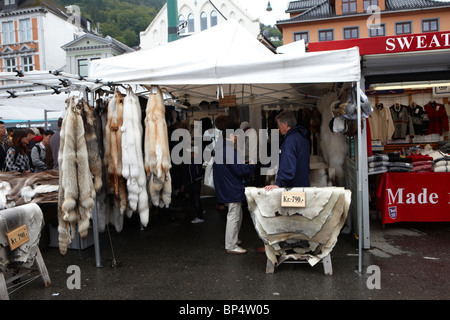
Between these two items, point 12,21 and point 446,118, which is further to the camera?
point 12,21

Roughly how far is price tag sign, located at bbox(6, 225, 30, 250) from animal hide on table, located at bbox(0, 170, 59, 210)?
4.02ft

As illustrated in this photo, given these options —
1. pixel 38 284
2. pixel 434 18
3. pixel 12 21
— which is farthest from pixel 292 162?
pixel 12 21

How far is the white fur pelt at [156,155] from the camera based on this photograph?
434cm

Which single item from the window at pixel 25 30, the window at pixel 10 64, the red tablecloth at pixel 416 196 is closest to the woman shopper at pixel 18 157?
the red tablecloth at pixel 416 196

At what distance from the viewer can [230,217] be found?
4754 millimetres

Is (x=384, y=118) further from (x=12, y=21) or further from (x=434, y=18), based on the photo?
(x=12, y=21)

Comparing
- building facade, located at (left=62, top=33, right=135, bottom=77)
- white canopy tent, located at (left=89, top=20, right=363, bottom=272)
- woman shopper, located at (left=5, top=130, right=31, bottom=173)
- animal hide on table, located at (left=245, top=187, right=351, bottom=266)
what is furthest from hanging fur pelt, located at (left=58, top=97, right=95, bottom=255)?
building facade, located at (left=62, top=33, right=135, bottom=77)

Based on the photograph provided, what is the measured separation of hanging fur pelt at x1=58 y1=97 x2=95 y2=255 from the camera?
12.4 feet

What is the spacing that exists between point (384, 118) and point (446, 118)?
4.54ft

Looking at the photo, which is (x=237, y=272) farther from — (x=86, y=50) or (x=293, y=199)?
(x=86, y=50)

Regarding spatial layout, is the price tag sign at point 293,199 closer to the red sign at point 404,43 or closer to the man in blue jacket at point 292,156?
the man in blue jacket at point 292,156

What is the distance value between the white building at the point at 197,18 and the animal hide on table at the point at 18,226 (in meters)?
36.9
